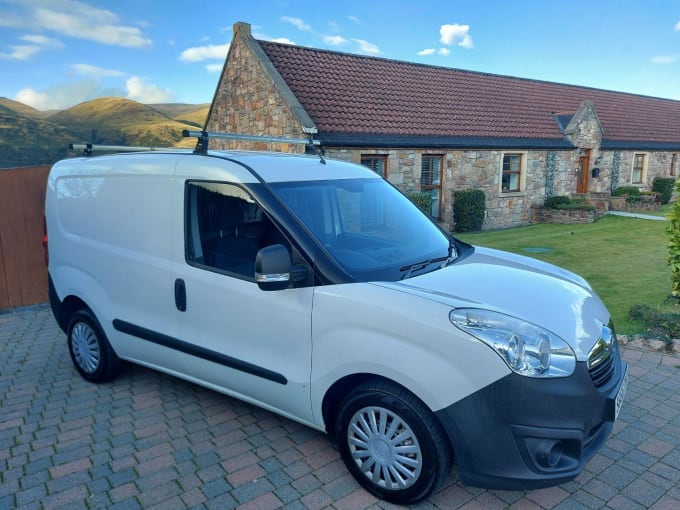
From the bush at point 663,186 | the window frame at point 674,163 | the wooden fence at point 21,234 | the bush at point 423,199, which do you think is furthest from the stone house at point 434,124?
the wooden fence at point 21,234

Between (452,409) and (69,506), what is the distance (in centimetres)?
239

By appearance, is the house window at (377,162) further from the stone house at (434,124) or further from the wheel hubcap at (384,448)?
the wheel hubcap at (384,448)

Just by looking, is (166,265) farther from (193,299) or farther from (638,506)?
(638,506)

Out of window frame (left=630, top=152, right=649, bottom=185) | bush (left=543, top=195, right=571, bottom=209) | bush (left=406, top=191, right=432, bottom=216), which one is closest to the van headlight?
bush (left=406, top=191, right=432, bottom=216)

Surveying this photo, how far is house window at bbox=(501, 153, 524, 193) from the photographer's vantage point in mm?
17656

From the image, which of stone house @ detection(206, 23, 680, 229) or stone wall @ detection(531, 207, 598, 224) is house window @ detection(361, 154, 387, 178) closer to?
stone house @ detection(206, 23, 680, 229)

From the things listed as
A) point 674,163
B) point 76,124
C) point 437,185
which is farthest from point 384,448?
point 76,124

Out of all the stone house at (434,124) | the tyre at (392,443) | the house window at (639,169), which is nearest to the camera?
the tyre at (392,443)

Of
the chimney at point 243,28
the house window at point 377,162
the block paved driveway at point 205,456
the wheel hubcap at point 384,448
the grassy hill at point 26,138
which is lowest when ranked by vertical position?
the block paved driveway at point 205,456

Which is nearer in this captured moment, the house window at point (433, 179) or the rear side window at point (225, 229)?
the rear side window at point (225, 229)

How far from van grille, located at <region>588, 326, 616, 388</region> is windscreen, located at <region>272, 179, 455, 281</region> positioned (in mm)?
1124

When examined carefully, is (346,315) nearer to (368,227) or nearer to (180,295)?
(368,227)

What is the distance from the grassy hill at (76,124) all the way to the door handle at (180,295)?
17.3m

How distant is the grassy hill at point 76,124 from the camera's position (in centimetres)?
2416
